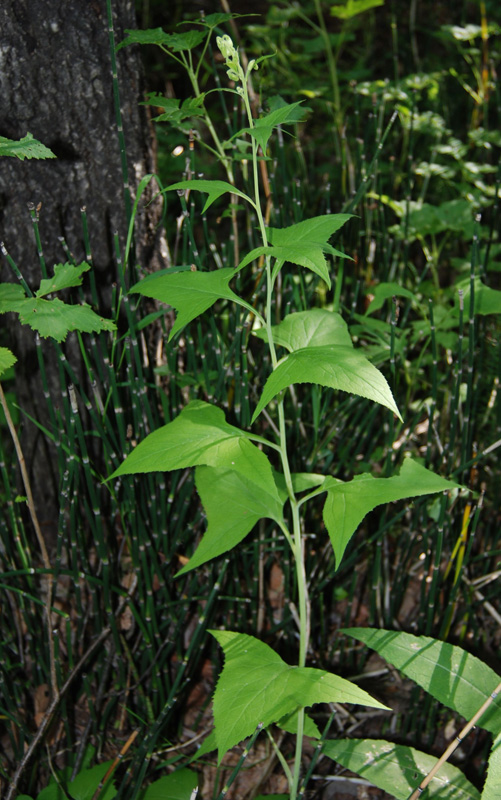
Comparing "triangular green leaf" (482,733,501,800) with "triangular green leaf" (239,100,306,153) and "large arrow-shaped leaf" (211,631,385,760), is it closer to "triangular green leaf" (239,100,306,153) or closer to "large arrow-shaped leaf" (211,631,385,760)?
"large arrow-shaped leaf" (211,631,385,760)

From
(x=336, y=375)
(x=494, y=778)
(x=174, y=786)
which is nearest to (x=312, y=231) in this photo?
(x=336, y=375)

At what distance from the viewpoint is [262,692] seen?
830 millimetres

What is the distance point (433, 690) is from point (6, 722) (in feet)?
2.53

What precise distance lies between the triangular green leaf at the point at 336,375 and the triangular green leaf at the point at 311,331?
0.16 metres

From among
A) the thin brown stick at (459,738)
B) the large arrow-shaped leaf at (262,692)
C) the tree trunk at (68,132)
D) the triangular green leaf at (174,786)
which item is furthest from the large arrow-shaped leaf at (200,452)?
the triangular green leaf at (174,786)

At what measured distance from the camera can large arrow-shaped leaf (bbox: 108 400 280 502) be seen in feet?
2.81

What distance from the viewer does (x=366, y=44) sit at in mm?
3158

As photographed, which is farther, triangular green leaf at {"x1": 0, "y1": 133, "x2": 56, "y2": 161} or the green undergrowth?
the green undergrowth

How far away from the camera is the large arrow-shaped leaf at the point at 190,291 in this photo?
0.86 m

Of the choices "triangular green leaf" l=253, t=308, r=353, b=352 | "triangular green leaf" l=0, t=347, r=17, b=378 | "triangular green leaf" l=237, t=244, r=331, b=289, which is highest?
"triangular green leaf" l=237, t=244, r=331, b=289

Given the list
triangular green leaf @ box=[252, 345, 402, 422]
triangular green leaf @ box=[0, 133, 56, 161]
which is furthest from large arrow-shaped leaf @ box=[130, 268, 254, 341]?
triangular green leaf @ box=[0, 133, 56, 161]

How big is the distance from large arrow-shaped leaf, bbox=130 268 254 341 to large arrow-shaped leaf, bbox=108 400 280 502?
13 centimetres

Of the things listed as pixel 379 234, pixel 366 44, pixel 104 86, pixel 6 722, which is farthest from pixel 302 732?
pixel 366 44

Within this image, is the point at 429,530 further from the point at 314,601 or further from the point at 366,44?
the point at 366,44
